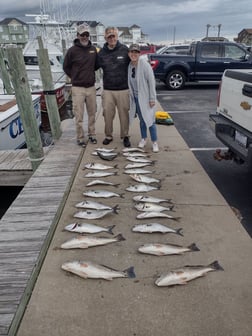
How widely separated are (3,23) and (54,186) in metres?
79.8

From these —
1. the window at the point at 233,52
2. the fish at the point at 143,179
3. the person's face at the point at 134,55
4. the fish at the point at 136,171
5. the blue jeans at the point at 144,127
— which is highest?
the person's face at the point at 134,55

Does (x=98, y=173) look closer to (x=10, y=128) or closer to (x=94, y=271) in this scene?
(x=94, y=271)

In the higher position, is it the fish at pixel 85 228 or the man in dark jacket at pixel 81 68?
the man in dark jacket at pixel 81 68

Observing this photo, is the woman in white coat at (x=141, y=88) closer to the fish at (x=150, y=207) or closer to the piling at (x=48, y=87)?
the piling at (x=48, y=87)

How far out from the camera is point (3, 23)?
229 ft

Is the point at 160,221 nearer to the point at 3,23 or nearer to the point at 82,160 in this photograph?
the point at 82,160

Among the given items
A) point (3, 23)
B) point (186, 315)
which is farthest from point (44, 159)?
point (3, 23)

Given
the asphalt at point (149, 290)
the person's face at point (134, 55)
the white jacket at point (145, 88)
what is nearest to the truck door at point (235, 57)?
the white jacket at point (145, 88)

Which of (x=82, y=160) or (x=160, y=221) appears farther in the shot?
(x=82, y=160)

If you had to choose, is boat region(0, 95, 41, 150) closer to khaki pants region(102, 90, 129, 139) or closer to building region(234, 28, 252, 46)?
khaki pants region(102, 90, 129, 139)

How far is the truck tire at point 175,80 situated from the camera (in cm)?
1272

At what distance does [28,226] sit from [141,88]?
287cm

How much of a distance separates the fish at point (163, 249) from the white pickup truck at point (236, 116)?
151 centimetres

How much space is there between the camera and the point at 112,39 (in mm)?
4641
